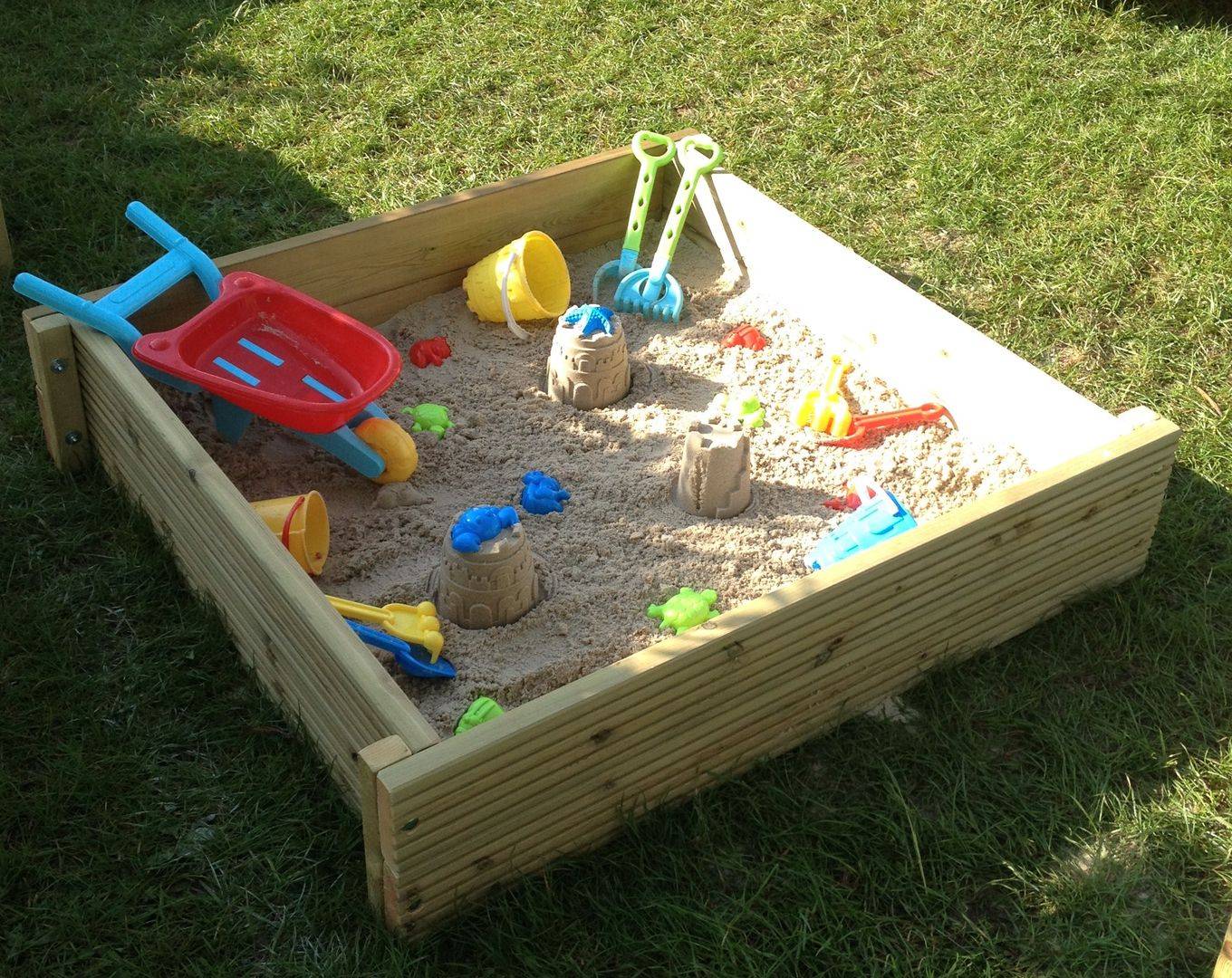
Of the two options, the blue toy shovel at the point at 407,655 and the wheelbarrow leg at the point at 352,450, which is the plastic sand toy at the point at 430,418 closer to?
the wheelbarrow leg at the point at 352,450

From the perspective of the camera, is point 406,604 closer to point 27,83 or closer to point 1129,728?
point 1129,728

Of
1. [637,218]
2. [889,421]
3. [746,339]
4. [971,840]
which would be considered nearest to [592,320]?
[746,339]

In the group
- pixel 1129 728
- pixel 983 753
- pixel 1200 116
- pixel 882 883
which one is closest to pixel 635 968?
pixel 882 883

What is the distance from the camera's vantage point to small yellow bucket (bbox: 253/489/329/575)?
7.23 feet

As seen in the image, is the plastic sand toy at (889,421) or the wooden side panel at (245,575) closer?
the wooden side panel at (245,575)

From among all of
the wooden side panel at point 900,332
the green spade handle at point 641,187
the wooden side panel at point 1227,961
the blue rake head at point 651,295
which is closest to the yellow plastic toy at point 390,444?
the blue rake head at point 651,295

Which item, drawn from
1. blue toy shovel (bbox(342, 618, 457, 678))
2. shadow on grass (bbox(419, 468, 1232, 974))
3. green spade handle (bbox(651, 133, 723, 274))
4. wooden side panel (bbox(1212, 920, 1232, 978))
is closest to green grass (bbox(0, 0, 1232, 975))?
shadow on grass (bbox(419, 468, 1232, 974))

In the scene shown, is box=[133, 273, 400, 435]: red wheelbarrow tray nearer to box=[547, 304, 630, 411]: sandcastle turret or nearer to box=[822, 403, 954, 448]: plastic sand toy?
box=[547, 304, 630, 411]: sandcastle turret

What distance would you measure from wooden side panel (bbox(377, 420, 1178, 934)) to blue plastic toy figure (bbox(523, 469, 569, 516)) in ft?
2.01

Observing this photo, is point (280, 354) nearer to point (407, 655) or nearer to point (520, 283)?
point (520, 283)

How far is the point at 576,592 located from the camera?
227cm

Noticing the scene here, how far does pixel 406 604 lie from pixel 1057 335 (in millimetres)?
1627

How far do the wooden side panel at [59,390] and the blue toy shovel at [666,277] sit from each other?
1108 millimetres

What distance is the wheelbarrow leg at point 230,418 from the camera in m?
2.46
